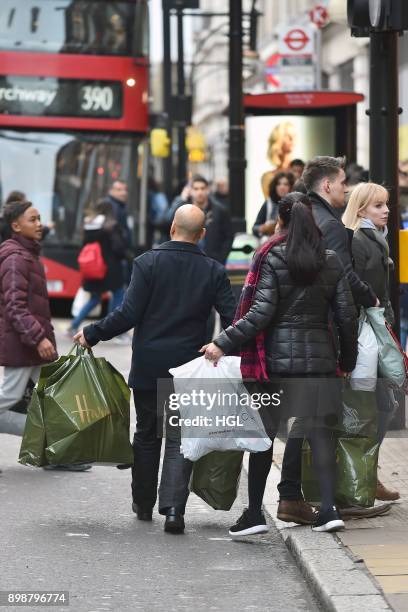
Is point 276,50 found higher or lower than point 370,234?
higher

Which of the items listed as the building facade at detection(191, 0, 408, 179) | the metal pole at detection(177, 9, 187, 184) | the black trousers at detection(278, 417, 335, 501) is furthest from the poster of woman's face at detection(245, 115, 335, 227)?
the metal pole at detection(177, 9, 187, 184)

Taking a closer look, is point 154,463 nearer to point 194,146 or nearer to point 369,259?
point 369,259

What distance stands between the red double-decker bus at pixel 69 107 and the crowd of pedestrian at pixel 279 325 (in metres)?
11.6

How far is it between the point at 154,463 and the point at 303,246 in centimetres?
147

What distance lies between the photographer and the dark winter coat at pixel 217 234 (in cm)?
1353

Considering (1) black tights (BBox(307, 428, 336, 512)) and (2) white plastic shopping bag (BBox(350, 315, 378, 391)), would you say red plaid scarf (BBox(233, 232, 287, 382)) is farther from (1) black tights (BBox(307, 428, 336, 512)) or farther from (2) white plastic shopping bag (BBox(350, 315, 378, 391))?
(2) white plastic shopping bag (BBox(350, 315, 378, 391))

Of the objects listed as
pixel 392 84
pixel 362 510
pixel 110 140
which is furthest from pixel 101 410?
pixel 110 140

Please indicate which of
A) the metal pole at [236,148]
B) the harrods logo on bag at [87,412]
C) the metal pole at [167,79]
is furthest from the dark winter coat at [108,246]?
the harrods logo on bag at [87,412]

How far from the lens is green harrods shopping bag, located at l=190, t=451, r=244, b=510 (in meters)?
7.28

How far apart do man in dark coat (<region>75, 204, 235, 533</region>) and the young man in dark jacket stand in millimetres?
1455

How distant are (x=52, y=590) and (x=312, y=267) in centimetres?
176

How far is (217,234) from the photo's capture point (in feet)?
44.6

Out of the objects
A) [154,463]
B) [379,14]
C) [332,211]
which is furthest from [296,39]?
[154,463]

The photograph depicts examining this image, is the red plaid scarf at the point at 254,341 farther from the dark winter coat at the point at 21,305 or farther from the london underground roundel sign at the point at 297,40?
the london underground roundel sign at the point at 297,40
